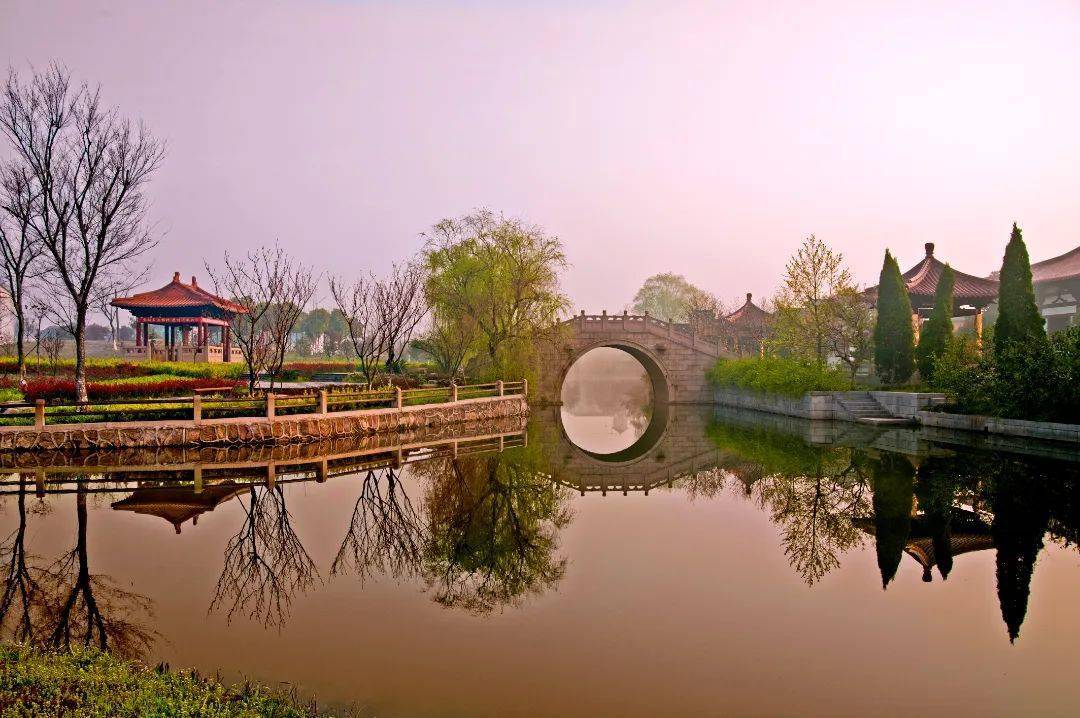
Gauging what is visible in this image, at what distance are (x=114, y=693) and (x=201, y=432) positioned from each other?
449 inches

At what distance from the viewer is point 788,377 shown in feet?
76.1

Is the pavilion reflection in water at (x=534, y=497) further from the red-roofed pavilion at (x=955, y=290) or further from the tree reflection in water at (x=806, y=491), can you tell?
the red-roofed pavilion at (x=955, y=290)

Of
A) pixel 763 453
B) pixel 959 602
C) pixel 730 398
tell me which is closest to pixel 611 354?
pixel 730 398

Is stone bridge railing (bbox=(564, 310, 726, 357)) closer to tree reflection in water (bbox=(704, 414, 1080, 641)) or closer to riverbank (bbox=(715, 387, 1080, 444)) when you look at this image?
riverbank (bbox=(715, 387, 1080, 444))

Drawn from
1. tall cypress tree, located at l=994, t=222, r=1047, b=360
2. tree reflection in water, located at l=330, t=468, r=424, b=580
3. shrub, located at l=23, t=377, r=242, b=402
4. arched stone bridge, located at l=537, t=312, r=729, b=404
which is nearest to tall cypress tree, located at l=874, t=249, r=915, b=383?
tall cypress tree, located at l=994, t=222, r=1047, b=360

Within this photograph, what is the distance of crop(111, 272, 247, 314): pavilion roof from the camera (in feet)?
93.2

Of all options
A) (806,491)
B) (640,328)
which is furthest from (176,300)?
(806,491)

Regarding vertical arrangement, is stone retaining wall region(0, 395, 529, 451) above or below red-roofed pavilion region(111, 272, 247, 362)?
below

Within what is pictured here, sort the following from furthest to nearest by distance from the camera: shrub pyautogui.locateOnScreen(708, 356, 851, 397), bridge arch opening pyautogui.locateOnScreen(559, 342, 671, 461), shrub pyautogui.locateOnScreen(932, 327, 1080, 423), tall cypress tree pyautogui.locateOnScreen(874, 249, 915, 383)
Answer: tall cypress tree pyautogui.locateOnScreen(874, 249, 915, 383) < shrub pyautogui.locateOnScreen(708, 356, 851, 397) < bridge arch opening pyautogui.locateOnScreen(559, 342, 671, 461) < shrub pyautogui.locateOnScreen(932, 327, 1080, 423)

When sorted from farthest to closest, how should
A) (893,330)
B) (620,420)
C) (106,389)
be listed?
1. (620,420)
2. (893,330)
3. (106,389)

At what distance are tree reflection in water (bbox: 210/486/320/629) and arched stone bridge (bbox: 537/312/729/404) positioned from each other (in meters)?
21.5

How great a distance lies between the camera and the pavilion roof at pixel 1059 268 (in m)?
27.4

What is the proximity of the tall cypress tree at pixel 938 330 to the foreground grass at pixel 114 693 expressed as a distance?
2388 cm

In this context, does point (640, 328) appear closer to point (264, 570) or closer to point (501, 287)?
point (501, 287)
